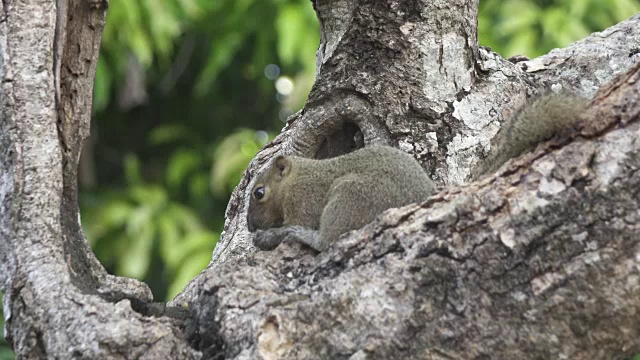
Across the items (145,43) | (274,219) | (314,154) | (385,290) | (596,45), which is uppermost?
(145,43)

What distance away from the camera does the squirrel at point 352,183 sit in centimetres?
309

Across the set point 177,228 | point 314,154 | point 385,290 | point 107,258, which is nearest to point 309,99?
point 314,154

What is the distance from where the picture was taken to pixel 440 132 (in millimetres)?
4148

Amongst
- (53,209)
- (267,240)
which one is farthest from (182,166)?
(53,209)

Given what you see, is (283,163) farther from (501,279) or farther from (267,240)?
(501,279)

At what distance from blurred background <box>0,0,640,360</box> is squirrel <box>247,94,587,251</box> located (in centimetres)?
212

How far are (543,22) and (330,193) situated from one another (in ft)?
12.6

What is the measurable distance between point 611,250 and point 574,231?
0.36 feet

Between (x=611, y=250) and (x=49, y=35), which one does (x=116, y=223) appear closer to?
(x=49, y=35)

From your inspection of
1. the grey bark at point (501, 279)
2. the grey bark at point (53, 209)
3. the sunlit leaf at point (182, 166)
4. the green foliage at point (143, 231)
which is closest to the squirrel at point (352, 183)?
the grey bark at point (501, 279)

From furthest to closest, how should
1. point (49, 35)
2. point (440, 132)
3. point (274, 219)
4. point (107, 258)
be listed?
point (107, 258) < point (274, 219) < point (440, 132) < point (49, 35)

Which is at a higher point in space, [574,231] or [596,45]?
[596,45]

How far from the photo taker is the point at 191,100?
10766mm

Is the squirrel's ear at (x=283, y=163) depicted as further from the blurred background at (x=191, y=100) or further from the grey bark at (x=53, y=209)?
the blurred background at (x=191, y=100)
